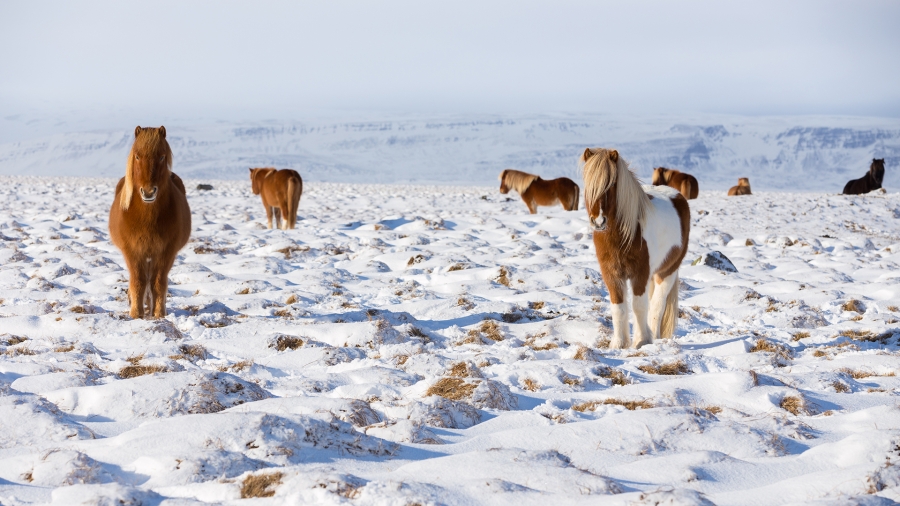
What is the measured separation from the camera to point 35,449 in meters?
2.71

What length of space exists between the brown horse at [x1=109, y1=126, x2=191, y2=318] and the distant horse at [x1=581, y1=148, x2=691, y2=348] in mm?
3351

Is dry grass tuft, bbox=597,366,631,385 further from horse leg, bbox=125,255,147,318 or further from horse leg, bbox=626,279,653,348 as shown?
horse leg, bbox=125,255,147,318

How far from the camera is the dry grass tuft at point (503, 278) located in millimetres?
7555

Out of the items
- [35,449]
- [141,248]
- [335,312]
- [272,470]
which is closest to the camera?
[272,470]

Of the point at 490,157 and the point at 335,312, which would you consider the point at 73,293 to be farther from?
the point at 490,157

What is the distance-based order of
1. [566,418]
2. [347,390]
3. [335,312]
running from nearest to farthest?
[566,418] → [347,390] → [335,312]

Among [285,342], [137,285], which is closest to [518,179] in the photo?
[137,285]

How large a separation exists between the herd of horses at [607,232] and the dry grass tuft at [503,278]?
1.93m

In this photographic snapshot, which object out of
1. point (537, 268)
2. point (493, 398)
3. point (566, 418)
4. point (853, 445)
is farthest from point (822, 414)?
point (537, 268)

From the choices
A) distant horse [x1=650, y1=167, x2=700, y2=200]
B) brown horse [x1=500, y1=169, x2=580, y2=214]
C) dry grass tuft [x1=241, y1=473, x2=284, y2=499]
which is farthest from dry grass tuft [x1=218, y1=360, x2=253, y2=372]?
distant horse [x1=650, y1=167, x2=700, y2=200]

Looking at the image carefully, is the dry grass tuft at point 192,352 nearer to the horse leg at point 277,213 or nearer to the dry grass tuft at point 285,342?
the dry grass tuft at point 285,342

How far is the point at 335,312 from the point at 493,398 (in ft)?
9.41

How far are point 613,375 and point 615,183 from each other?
1.58 m

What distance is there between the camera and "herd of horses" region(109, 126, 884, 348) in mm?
5211
